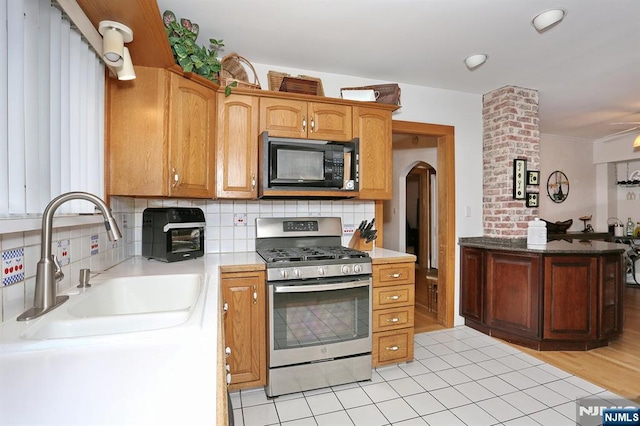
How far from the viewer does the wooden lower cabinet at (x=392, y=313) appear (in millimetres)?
2453

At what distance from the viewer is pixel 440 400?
2104 millimetres

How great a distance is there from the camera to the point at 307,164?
245 centimetres

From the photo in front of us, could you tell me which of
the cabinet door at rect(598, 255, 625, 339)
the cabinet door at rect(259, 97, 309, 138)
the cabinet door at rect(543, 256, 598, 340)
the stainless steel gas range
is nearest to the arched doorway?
the cabinet door at rect(543, 256, 598, 340)

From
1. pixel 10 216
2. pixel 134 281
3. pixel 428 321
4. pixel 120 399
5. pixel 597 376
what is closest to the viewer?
pixel 120 399

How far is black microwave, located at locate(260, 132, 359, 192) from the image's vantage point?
7.72 ft

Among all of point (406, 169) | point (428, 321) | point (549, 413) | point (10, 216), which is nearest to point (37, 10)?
point (10, 216)

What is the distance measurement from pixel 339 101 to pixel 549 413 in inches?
103

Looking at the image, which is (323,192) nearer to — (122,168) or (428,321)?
(122,168)

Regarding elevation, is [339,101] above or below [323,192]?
above

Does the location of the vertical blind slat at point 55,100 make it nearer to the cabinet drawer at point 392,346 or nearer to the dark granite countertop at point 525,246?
the cabinet drawer at point 392,346

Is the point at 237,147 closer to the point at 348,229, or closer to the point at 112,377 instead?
the point at 348,229

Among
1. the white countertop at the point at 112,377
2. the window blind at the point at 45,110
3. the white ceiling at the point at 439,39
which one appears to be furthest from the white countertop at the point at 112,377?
the white ceiling at the point at 439,39

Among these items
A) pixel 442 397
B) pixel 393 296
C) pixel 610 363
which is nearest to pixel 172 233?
pixel 393 296

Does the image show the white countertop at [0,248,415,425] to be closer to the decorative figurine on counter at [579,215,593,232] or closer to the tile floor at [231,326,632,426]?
the tile floor at [231,326,632,426]
